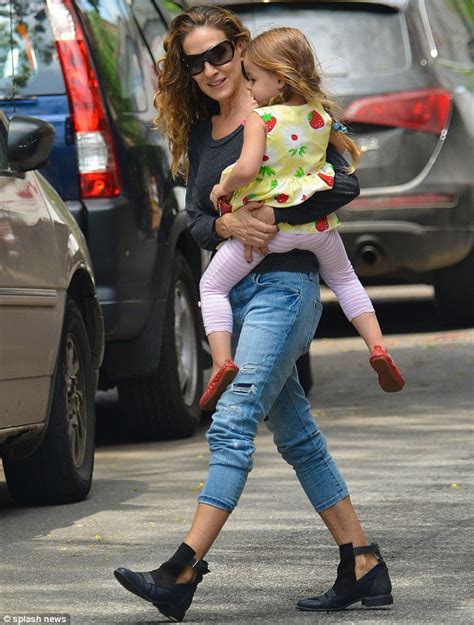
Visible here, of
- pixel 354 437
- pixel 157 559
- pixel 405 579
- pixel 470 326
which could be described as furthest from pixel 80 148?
pixel 470 326

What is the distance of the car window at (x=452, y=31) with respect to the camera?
42.2 ft

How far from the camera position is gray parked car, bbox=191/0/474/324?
12.5 metres

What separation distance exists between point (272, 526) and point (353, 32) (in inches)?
256

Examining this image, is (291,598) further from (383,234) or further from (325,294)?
(325,294)

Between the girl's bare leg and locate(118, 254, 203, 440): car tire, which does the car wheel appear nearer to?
locate(118, 254, 203, 440): car tire

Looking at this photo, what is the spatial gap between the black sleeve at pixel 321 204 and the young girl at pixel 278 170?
2 centimetres

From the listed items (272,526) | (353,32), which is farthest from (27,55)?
(353,32)

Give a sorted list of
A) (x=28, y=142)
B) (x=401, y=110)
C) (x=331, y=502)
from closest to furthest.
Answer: (x=331, y=502) < (x=28, y=142) < (x=401, y=110)

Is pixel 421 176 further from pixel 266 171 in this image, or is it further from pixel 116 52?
pixel 266 171

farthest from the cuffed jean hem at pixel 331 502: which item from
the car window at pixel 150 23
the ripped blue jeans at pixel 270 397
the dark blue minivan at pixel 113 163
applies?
the car window at pixel 150 23

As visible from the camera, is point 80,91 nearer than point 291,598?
No

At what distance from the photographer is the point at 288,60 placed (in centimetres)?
516

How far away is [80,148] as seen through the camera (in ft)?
27.2

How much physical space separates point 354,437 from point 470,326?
17.1ft
